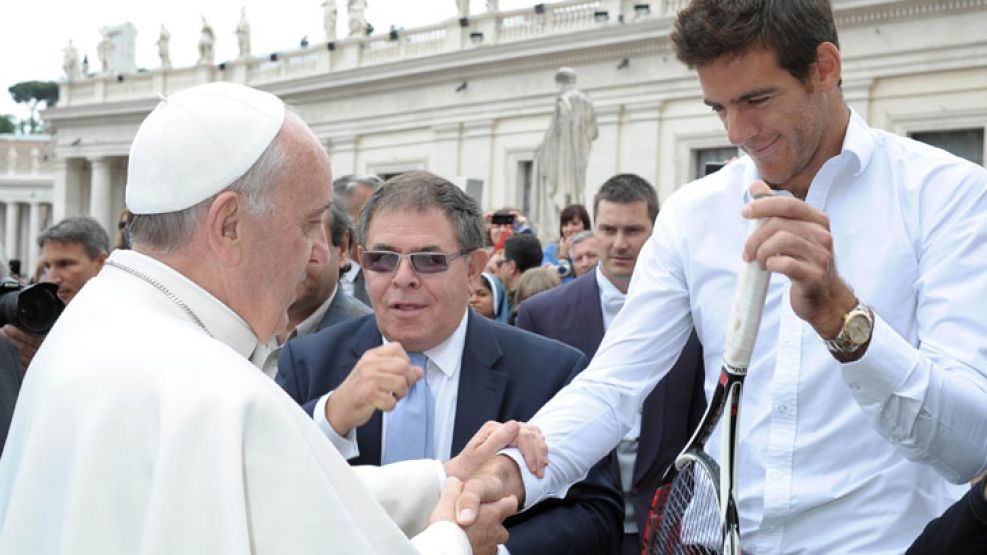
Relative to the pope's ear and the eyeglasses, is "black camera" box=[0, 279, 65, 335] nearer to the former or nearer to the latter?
the eyeglasses

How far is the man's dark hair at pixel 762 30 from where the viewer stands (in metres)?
2.70

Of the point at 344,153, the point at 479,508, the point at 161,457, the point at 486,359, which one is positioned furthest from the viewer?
the point at 344,153

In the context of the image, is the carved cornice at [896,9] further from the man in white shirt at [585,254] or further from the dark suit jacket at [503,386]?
the dark suit jacket at [503,386]

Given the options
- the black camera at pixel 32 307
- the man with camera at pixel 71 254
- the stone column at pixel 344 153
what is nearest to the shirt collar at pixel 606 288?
the black camera at pixel 32 307

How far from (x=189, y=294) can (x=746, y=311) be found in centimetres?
111

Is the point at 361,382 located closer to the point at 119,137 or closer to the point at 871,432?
the point at 871,432

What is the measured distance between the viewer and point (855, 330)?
2.34 meters

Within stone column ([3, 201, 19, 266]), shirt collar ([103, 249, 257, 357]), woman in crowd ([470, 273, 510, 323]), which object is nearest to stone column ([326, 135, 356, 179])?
woman in crowd ([470, 273, 510, 323])

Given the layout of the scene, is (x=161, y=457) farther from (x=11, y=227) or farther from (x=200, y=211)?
(x=11, y=227)

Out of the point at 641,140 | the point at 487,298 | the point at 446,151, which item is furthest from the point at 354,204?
the point at 446,151

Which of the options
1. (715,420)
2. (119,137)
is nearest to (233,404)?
(715,420)

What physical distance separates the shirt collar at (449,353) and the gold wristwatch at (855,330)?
1716 millimetres

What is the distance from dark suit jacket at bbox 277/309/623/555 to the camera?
3639 mm

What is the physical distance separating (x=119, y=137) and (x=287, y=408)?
4850 cm
